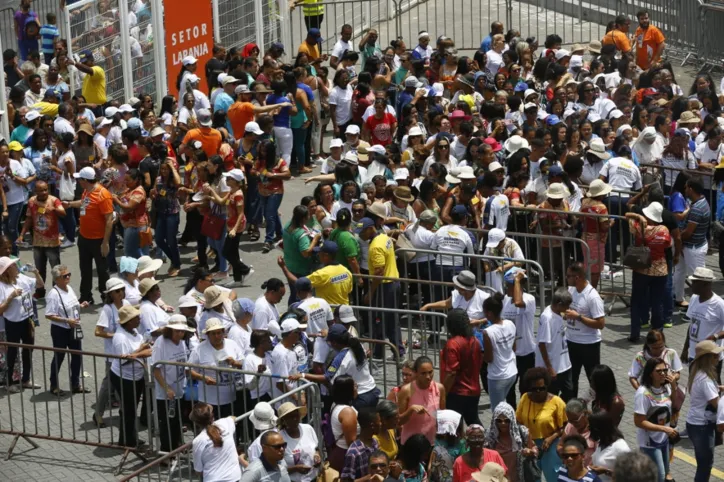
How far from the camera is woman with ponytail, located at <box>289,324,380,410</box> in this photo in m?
12.3

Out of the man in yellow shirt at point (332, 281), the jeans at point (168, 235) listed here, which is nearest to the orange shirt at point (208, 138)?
the jeans at point (168, 235)

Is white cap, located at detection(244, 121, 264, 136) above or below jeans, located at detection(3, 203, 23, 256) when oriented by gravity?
above

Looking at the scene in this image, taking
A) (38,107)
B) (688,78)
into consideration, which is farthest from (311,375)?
(688,78)

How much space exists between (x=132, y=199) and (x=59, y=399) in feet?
10.8

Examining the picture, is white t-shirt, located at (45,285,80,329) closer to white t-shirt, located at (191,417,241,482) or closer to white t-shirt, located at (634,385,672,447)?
white t-shirt, located at (191,417,241,482)

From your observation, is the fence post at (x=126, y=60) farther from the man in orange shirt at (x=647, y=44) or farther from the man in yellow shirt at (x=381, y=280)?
the man in orange shirt at (x=647, y=44)

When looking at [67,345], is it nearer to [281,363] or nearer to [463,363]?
[281,363]

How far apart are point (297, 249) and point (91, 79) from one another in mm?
7705

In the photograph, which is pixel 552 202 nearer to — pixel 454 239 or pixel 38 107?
pixel 454 239

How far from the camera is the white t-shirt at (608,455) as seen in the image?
35.3ft

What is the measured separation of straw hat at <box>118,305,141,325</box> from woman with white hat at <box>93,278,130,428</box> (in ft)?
0.92

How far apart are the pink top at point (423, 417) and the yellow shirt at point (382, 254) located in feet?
10.1

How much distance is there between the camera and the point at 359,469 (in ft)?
36.1

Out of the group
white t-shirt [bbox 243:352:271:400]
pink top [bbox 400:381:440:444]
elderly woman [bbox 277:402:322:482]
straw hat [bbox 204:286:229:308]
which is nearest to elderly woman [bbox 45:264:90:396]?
straw hat [bbox 204:286:229:308]
